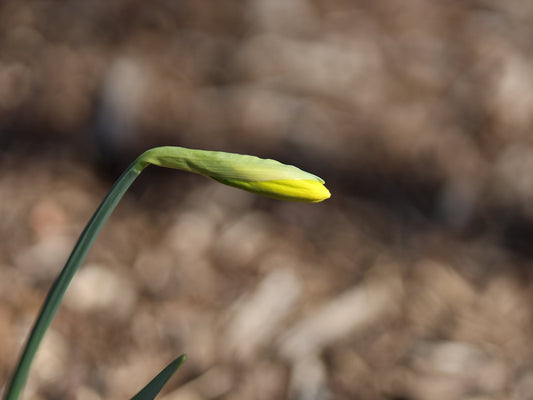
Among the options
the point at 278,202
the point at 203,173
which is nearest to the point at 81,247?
the point at 203,173

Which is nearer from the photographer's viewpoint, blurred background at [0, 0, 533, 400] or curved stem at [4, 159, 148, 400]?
curved stem at [4, 159, 148, 400]

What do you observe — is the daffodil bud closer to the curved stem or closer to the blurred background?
the curved stem

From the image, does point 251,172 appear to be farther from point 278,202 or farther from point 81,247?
point 278,202

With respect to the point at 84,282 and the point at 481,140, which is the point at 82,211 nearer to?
the point at 84,282

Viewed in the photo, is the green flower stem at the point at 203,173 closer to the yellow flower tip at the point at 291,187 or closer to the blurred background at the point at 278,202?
the yellow flower tip at the point at 291,187

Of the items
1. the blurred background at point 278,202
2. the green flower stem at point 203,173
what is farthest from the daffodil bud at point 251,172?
the blurred background at point 278,202

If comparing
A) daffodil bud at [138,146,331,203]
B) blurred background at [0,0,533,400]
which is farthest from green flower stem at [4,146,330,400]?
blurred background at [0,0,533,400]
